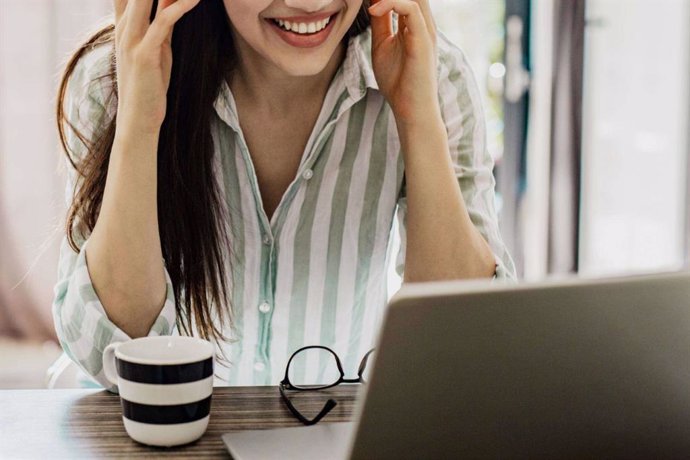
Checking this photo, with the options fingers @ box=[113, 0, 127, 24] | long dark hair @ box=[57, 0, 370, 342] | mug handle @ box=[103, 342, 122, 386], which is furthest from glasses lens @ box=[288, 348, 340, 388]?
fingers @ box=[113, 0, 127, 24]

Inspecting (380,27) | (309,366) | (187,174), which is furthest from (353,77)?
(309,366)

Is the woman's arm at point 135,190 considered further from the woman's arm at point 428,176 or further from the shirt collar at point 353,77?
the woman's arm at point 428,176

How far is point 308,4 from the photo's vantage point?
1.17 m

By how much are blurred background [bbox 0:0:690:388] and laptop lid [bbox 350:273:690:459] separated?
2445 millimetres

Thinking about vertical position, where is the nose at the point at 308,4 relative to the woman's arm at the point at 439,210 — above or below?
above

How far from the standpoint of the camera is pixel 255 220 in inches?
53.4

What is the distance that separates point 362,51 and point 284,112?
162 mm

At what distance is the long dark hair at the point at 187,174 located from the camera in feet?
4.14

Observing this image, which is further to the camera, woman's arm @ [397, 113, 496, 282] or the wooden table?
woman's arm @ [397, 113, 496, 282]

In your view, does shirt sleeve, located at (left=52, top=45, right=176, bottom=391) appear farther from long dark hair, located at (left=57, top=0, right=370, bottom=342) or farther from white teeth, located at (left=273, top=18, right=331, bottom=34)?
white teeth, located at (left=273, top=18, right=331, bottom=34)

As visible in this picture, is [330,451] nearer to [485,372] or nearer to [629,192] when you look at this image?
[485,372]

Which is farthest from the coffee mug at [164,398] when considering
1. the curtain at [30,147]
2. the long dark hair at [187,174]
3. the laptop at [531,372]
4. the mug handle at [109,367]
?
the curtain at [30,147]

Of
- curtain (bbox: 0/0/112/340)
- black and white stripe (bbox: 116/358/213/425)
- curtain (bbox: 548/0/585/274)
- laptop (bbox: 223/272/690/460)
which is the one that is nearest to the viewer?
laptop (bbox: 223/272/690/460)

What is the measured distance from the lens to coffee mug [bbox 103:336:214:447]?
0.82 metres
